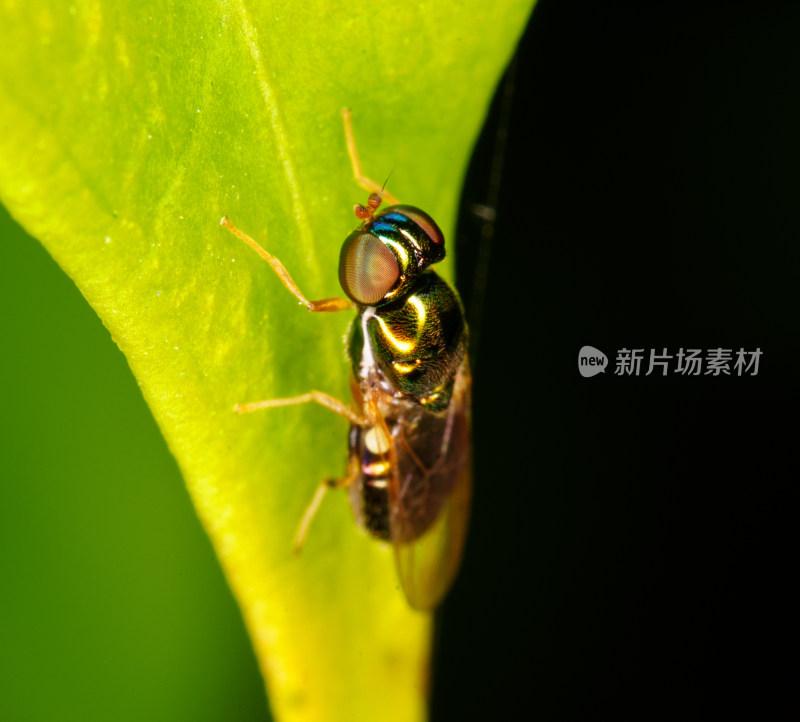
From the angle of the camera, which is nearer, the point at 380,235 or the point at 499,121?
the point at 380,235

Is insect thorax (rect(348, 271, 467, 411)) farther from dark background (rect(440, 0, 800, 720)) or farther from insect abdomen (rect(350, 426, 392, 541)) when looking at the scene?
dark background (rect(440, 0, 800, 720))

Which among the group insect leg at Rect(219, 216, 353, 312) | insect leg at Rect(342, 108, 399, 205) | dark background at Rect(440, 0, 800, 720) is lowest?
insect leg at Rect(219, 216, 353, 312)

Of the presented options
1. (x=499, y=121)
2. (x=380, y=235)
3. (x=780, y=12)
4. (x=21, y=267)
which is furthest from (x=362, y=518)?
(x=780, y=12)

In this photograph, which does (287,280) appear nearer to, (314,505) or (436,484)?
(314,505)

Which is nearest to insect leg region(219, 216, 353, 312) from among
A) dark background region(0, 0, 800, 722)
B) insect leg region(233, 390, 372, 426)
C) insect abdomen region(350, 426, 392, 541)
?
insect leg region(233, 390, 372, 426)

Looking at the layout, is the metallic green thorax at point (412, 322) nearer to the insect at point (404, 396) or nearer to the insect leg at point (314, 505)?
the insect at point (404, 396)

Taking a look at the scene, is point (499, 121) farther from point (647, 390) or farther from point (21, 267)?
point (21, 267)

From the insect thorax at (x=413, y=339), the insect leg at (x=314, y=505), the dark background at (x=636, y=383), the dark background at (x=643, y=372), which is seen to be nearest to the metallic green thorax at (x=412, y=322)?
the insect thorax at (x=413, y=339)
